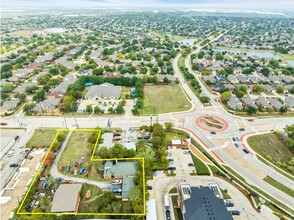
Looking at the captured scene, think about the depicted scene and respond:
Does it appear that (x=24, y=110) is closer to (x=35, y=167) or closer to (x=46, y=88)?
(x=46, y=88)

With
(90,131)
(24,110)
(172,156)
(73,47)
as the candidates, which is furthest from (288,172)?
(73,47)

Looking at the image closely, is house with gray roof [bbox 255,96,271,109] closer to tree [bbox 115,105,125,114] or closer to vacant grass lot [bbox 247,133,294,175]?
vacant grass lot [bbox 247,133,294,175]

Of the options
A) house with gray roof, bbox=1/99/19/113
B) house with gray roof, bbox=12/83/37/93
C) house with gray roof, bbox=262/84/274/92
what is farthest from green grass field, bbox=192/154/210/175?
house with gray roof, bbox=12/83/37/93

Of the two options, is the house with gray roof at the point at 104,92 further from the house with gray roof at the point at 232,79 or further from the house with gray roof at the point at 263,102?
the house with gray roof at the point at 232,79

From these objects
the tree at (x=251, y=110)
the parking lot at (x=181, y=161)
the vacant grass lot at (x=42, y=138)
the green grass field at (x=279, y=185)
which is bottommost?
the vacant grass lot at (x=42, y=138)

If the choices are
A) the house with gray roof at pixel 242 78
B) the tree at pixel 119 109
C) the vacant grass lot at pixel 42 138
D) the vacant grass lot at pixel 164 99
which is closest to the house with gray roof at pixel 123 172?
the vacant grass lot at pixel 42 138

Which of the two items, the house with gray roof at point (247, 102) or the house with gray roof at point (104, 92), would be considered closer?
the house with gray roof at point (247, 102)
